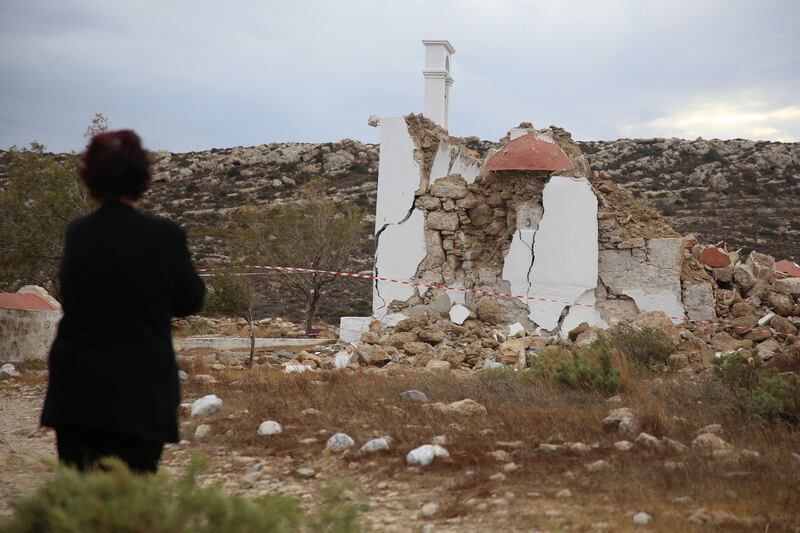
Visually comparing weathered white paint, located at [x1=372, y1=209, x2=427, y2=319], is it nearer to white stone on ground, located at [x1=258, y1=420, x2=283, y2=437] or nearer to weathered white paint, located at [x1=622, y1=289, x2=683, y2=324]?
weathered white paint, located at [x1=622, y1=289, x2=683, y2=324]

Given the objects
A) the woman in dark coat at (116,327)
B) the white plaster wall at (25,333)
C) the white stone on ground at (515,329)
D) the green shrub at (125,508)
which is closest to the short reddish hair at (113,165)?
the woman in dark coat at (116,327)

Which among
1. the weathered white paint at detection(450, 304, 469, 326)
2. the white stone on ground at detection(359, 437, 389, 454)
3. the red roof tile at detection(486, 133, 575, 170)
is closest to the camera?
the white stone on ground at detection(359, 437, 389, 454)

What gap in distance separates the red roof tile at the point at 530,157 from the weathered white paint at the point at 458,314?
2.72 meters

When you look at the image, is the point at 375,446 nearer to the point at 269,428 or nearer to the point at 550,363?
the point at 269,428

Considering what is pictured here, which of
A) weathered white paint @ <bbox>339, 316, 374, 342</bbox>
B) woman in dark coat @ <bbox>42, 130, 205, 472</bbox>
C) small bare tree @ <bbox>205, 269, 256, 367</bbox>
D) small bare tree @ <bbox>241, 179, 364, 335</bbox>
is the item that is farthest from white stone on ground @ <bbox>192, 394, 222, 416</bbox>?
small bare tree @ <bbox>241, 179, 364, 335</bbox>

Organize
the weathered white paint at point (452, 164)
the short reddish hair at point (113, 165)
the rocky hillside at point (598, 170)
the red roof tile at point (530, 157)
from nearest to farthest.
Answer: the short reddish hair at point (113, 165) → the red roof tile at point (530, 157) → the weathered white paint at point (452, 164) → the rocky hillside at point (598, 170)

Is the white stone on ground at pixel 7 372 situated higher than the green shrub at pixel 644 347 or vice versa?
the green shrub at pixel 644 347

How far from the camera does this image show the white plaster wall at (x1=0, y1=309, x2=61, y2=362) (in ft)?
45.6

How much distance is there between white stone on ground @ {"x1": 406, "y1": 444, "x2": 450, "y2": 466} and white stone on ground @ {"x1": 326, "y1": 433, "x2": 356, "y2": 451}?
651 millimetres

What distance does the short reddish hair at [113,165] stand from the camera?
11.3 ft

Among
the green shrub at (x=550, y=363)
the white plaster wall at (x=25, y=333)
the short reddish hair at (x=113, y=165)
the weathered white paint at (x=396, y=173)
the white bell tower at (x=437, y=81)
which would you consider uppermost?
the white bell tower at (x=437, y=81)

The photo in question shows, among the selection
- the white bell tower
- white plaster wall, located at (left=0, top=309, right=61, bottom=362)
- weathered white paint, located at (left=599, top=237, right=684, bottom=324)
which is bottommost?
white plaster wall, located at (left=0, top=309, right=61, bottom=362)

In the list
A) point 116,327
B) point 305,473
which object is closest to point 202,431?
point 305,473

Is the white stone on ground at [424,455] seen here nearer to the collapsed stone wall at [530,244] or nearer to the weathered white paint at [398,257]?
the collapsed stone wall at [530,244]
